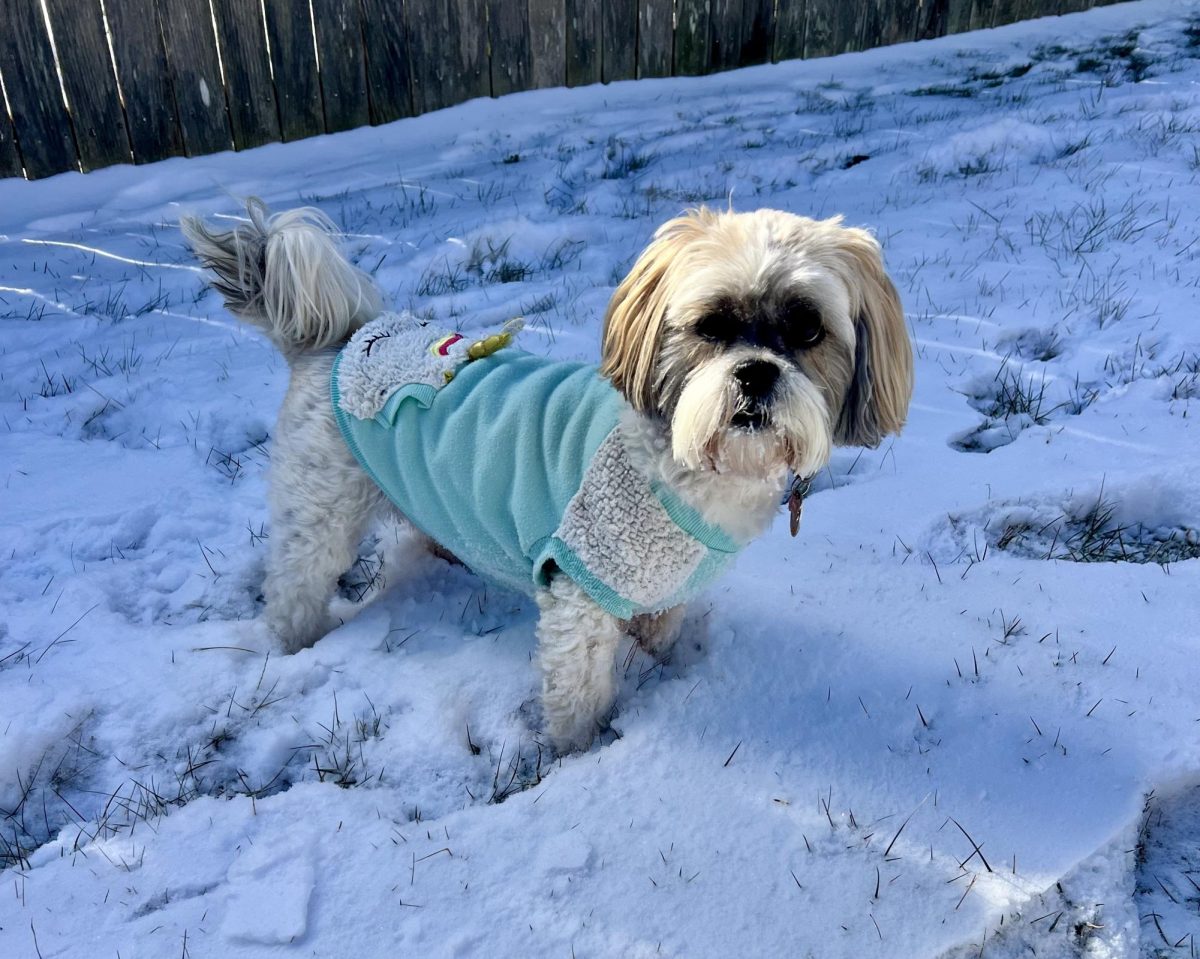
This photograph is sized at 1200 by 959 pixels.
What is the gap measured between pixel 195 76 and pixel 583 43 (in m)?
3.53

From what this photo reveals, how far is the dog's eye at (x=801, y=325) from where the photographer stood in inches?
85.4

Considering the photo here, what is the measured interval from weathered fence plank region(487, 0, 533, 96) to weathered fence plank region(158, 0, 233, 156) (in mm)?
2409

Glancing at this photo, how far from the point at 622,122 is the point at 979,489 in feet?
19.5

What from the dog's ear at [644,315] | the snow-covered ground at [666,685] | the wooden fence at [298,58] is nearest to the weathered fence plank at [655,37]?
the wooden fence at [298,58]

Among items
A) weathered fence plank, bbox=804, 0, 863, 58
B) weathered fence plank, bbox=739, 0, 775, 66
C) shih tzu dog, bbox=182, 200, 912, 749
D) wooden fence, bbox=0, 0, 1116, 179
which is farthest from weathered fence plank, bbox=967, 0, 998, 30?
shih tzu dog, bbox=182, 200, 912, 749

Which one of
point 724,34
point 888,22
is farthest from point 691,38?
point 888,22

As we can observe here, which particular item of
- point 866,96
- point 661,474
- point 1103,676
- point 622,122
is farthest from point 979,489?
point 866,96

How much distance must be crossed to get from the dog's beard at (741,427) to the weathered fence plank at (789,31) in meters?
8.75

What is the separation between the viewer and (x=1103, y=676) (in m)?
2.57

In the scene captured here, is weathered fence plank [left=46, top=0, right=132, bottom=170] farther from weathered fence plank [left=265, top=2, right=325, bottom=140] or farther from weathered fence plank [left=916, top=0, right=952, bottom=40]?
weathered fence plank [left=916, top=0, right=952, bottom=40]

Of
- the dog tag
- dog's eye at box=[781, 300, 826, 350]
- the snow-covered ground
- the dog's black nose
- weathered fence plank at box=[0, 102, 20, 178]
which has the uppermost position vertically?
weathered fence plank at box=[0, 102, 20, 178]

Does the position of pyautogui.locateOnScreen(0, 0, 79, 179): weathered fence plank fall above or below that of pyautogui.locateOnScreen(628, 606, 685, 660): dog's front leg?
above

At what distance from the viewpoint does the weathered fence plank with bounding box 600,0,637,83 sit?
8.65 meters

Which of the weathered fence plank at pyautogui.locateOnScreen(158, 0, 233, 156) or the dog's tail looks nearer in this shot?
the dog's tail
